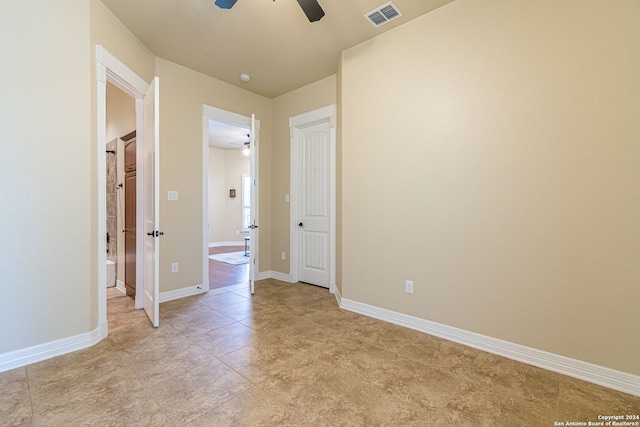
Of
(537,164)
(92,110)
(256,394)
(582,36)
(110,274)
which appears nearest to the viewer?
(256,394)

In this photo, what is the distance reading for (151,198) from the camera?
2.88 m

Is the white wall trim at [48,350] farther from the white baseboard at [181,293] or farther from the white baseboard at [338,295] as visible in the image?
the white baseboard at [338,295]

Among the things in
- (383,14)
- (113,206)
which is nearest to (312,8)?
(383,14)

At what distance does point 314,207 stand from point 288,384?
2.67m

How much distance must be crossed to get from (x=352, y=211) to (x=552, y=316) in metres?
1.97

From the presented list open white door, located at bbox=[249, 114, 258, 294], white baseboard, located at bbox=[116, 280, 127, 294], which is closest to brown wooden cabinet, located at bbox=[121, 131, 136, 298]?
white baseboard, located at bbox=[116, 280, 127, 294]

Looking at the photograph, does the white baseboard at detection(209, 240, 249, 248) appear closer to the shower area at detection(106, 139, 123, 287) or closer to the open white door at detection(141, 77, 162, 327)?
the shower area at detection(106, 139, 123, 287)

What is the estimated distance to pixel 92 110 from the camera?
2.42 m

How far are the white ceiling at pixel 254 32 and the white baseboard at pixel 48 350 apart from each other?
2.90m

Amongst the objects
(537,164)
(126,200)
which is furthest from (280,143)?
(537,164)

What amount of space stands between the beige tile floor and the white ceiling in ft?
9.89

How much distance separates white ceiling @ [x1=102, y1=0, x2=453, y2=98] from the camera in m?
2.56

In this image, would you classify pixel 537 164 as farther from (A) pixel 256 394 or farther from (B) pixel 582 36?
(A) pixel 256 394

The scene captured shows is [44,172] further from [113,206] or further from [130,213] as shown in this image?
[113,206]
